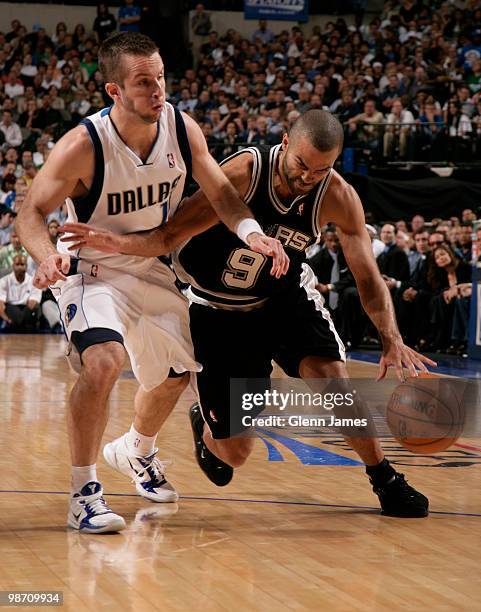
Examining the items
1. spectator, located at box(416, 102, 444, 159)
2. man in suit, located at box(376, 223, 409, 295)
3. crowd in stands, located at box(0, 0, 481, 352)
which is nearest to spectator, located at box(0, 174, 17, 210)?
crowd in stands, located at box(0, 0, 481, 352)

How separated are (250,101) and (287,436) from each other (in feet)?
43.4

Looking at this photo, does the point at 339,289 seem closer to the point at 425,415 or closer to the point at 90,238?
the point at 425,415

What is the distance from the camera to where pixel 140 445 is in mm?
5074

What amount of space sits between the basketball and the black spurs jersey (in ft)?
2.44

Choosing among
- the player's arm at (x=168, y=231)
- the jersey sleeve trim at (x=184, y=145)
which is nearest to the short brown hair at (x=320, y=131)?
the player's arm at (x=168, y=231)

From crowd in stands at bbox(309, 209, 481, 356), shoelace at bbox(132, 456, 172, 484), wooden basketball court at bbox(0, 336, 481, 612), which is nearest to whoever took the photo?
wooden basketball court at bbox(0, 336, 481, 612)

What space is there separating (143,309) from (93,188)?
23.0 inches

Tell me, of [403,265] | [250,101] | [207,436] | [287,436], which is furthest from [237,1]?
[207,436]

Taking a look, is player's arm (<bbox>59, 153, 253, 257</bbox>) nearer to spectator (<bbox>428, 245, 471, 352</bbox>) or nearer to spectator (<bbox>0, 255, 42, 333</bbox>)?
spectator (<bbox>428, 245, 471, 352</bbox>)

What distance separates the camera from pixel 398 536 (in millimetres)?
4242

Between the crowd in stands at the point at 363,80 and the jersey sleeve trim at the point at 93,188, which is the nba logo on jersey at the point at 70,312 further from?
the crowd in stands at the point at 363,80

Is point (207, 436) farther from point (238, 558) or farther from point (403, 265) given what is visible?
point (403, 265)

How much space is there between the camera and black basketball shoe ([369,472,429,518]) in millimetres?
4609

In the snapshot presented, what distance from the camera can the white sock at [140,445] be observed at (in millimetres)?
Answer: 5066
